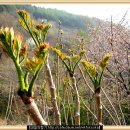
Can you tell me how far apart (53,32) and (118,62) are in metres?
0.51

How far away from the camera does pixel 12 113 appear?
1564 millimetres

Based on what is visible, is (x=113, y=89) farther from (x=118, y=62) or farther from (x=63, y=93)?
(x=63, y=93)

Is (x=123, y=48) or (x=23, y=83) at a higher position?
(x=23, y=83)

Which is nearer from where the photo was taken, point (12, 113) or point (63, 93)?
point (63, 93)

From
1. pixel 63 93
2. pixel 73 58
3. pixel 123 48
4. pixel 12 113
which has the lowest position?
pixel 12 113

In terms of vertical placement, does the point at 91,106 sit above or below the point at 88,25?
below

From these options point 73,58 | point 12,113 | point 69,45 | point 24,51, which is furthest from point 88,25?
point 24,51

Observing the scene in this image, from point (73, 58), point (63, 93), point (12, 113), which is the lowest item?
point (12, 113)

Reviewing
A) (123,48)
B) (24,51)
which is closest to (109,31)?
(123,48)

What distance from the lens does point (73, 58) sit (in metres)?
0.78

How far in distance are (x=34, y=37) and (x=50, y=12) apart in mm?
641

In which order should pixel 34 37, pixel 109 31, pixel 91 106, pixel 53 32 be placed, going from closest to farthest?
pixel 34 37
pixel 53 32
pixel 91 106
pixel 109 31

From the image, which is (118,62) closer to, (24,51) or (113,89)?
(113,89)

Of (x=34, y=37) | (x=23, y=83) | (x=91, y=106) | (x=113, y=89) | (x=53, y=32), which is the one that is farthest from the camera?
(x=113, y=89)
